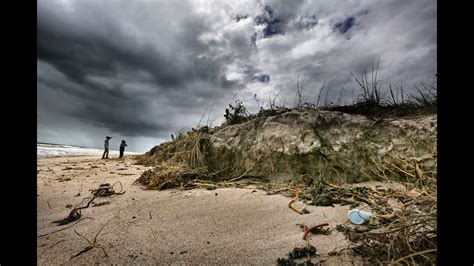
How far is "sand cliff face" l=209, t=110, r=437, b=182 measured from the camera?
384 centimetres

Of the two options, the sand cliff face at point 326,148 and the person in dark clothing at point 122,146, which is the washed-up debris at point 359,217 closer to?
the sand cliff face at point 326,148

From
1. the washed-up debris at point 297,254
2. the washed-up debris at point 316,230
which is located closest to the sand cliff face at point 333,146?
the washed-up debris at point 316,230

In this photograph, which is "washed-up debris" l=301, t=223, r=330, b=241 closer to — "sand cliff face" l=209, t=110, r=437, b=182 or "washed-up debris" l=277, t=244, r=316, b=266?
"washed-up debris" l=277, t=244, r=316, b=266

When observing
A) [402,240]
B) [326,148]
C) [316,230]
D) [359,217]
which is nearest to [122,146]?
[326,148]

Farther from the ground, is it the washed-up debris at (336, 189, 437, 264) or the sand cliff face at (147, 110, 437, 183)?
the sand cliff face at (147, 110, 437, 183)

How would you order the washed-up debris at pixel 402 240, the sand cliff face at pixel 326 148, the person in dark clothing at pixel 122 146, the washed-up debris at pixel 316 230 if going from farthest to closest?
the person in dark clothing at pixel 122 146, the sand cliff face at pixel 326 148, the washed-up debris at pixel 316 230, the washed-up debris at pixel 402 240

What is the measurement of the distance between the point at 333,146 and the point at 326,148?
12cm

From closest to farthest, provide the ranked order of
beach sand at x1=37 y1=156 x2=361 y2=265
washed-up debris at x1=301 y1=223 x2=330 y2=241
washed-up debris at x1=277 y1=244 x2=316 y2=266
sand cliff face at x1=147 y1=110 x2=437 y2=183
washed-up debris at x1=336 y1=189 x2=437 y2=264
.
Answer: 1. washed-up debris at x1=336 y1=189 x2=437 y2=264
2. washed-up debris at x1=277 y1=244 x2=316 y2=266
3. beach sand at x1=37 y1=156 x2=361 y2=265
4. washed-up debris at x1=301 y1=223 x2=330 y2=241
5. sand cliff face at x1=147 y1=110 x2=437 y2=183

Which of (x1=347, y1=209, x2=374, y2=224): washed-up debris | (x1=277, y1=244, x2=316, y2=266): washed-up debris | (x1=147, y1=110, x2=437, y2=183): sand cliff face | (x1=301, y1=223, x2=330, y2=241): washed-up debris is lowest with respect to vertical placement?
(x1=277, y1=244, x2=316, y2=266): washed-up debris

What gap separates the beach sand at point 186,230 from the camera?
69.4 inches

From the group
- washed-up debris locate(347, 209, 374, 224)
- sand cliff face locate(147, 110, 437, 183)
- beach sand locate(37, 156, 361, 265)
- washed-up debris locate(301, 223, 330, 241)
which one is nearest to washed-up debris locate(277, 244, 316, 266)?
beach sand locate(37, 156, 361, 265)
